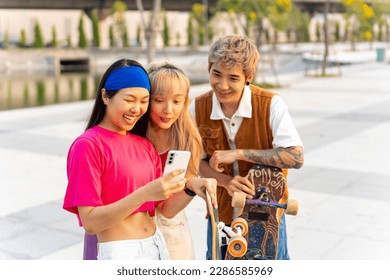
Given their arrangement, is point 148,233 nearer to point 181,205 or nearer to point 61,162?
point 181,205

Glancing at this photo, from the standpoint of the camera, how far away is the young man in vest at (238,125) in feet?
8.92

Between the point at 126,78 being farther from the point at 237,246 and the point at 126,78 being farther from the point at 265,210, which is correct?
the point at 265,210

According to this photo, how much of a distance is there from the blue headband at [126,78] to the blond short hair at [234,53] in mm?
429

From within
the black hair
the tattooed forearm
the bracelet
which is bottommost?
the bracelet

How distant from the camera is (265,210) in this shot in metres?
2.84

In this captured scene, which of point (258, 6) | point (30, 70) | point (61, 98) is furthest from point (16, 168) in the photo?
point (30, 70)

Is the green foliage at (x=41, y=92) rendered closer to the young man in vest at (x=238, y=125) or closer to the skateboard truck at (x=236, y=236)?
the young man in vest at (x=238, y=125)

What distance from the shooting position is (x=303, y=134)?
1018cm

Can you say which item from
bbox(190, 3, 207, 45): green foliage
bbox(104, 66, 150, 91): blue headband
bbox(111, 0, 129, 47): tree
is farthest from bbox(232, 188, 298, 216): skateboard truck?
bbox(190, 3, 207, 45): green foliage

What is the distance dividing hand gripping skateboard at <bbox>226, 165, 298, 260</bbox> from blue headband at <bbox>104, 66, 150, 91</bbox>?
0.70m

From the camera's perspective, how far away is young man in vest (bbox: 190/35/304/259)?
2719mm

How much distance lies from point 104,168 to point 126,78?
0.34 m

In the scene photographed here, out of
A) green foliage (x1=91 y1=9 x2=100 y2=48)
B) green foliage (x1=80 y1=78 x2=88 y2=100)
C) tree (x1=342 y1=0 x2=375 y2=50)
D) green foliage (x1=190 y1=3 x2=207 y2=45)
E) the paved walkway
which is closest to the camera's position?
the paved walkway

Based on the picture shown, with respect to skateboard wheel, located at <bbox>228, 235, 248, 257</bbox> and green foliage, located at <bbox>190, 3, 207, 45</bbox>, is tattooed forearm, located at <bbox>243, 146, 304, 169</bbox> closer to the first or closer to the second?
skateboard wheel, located at <bbox>228, 235, 248, 257</bbox>
